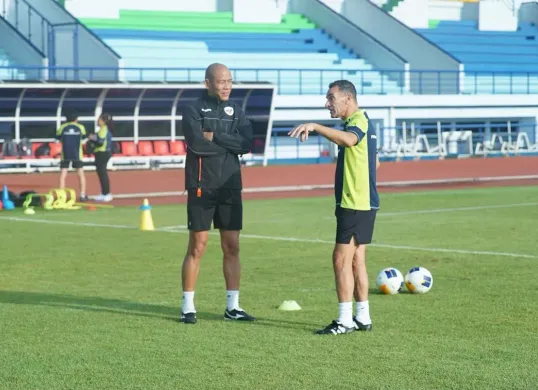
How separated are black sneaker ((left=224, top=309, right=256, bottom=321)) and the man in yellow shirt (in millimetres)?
886

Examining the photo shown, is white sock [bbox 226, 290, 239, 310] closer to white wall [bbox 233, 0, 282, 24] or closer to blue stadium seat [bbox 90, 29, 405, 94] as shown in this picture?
blue stadium seat [bbox 90, 29, 405, 94]

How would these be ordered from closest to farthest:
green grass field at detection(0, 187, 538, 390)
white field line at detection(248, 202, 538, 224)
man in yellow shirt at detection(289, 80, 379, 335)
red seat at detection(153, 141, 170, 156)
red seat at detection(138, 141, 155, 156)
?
green grass field at detection(0, 187, 538, 390) < man in yellow shirt at detection(289, 80, 379, 335) < white field line at detection(248, 202, 538, 224) < red seat at detection(138, 141, 155, 156) < red seat at detection(153, 141, 170, 156)

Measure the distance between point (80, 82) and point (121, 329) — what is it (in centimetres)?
2567

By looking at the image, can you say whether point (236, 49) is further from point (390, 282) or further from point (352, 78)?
point (390, 282)

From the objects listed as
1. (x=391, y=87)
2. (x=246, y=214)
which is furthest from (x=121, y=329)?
(x=391, y=87)

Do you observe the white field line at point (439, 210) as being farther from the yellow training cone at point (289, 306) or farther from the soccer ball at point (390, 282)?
the yellow training cone at point (289, 306)

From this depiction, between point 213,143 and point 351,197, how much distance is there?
1.37 m

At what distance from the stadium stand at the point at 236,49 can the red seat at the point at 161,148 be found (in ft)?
20.9

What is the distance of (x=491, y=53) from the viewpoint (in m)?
55.3

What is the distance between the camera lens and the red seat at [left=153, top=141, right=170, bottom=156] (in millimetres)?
37469

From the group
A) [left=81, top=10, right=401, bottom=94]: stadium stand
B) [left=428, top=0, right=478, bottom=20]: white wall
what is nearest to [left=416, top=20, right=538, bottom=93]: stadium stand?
[left=428, top=0, right=478, bottom=20]: white wall

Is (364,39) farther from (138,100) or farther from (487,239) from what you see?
(487,239)

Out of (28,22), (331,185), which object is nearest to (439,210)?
(331,185)

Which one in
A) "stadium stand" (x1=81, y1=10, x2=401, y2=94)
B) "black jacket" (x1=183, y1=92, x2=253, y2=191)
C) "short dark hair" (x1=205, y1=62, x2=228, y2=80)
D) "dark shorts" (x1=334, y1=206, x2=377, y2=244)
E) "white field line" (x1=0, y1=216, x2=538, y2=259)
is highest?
"stadium stand" (x1=81, y1=10, x2=401, y2=94)
